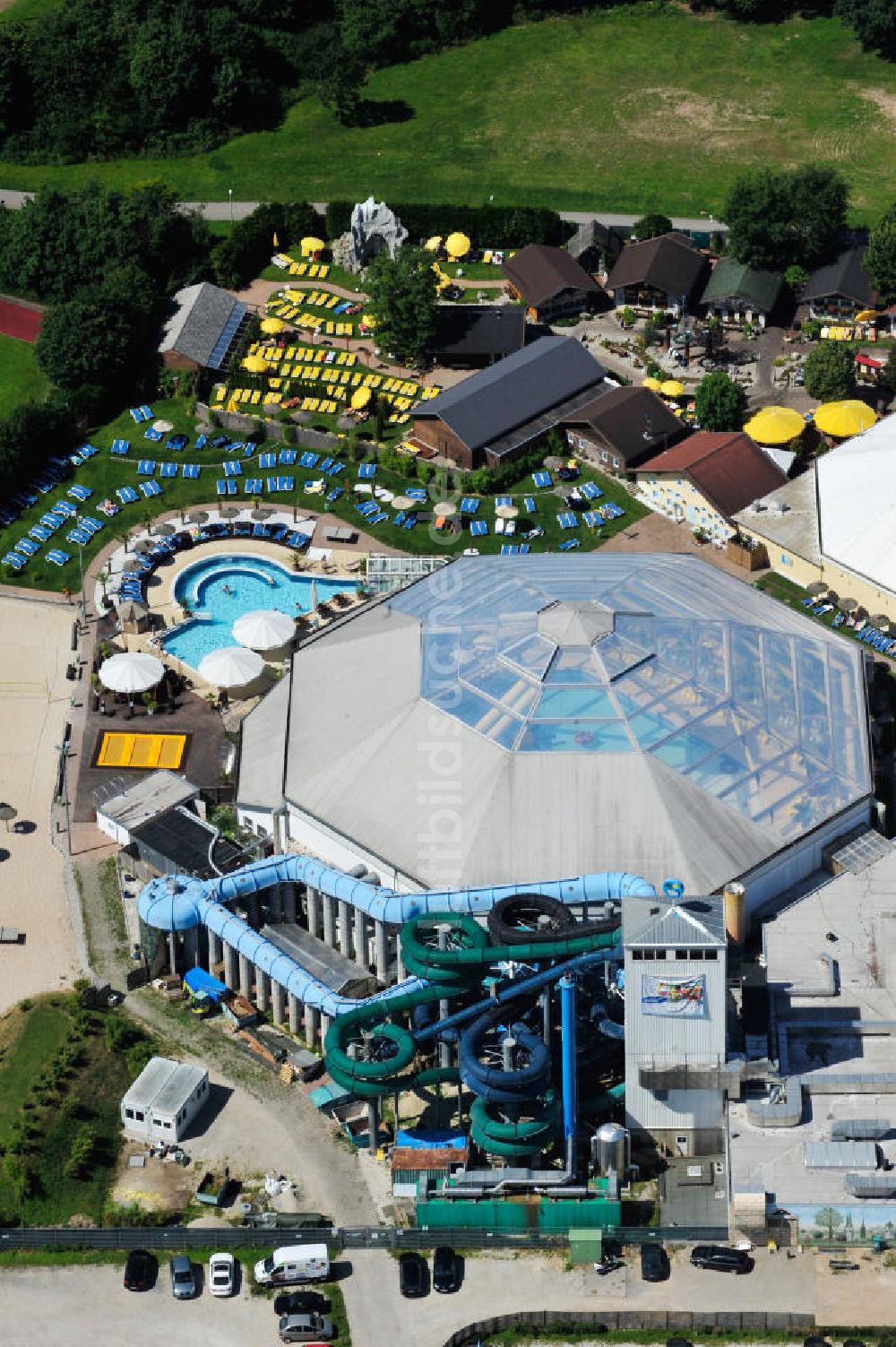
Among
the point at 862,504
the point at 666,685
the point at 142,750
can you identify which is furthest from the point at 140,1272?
the point at 862,504

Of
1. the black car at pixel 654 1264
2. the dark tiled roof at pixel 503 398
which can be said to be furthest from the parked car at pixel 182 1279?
the dark tiled roof at pixel 503 398

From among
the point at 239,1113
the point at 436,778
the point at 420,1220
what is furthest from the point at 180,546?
the point at 420,1220

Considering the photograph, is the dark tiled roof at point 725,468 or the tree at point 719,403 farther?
the tree at point 719,403

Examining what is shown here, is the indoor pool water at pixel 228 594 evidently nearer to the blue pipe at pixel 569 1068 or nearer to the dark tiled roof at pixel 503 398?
the dark tiled roof at pixel 503 398

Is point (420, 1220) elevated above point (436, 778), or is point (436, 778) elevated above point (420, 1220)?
point (436, 778)

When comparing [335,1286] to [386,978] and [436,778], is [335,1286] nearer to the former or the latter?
[386,978]

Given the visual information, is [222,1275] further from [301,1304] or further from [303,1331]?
[303,1331]
